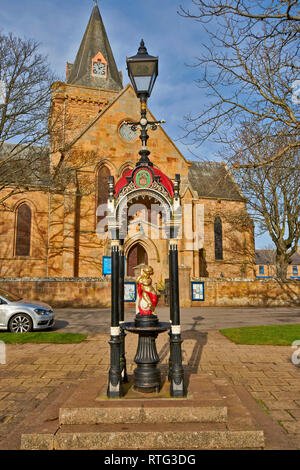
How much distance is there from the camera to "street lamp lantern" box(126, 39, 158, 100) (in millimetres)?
4887

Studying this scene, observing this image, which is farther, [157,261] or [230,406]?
[157,261]

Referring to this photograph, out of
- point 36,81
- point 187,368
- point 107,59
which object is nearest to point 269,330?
point 187,368

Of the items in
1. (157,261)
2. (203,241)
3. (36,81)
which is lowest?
(157,261)

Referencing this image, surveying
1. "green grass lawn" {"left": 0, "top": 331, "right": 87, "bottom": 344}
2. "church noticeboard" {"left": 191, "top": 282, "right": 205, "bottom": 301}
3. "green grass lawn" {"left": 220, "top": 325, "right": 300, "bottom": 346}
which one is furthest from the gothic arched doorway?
"green grass lawn" {"left": 0, "top": 331, "right": 87, "bottom": 344}

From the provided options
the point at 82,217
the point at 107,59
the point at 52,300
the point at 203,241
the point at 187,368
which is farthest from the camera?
the point at 107,59

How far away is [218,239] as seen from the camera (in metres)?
31.2

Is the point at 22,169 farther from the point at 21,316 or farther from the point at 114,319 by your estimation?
the point at 114,319

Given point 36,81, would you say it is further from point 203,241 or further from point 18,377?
point 203,241

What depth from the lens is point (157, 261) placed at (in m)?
21.7

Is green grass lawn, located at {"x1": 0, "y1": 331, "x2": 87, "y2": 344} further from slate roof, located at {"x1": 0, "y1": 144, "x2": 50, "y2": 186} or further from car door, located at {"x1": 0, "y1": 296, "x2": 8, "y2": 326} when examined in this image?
slate roof, located at {"x1": 0, "y1": 144, "x2": 50, "y2": 186}

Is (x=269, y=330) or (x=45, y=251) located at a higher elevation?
(x=45, y=251)

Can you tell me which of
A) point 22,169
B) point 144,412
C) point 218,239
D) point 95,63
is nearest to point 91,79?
point 95,63

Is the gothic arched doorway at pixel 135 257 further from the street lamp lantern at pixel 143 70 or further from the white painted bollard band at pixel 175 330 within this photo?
the white painted bollard band at pixel 175 330
